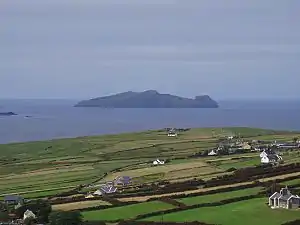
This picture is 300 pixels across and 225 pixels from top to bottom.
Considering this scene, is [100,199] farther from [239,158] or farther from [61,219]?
[239,158]

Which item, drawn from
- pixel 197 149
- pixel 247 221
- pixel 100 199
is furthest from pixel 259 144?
pixel 247 221

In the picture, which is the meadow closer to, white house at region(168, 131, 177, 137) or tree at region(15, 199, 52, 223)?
white house at region(168, 131, 177, 137)

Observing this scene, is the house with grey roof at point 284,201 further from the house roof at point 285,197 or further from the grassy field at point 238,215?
the grassy field at point 238,215

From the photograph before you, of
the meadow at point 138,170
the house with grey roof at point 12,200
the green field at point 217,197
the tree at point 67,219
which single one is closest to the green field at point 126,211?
the meadow at point 138,170

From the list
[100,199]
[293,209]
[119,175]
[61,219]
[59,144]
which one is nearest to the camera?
[61,219]

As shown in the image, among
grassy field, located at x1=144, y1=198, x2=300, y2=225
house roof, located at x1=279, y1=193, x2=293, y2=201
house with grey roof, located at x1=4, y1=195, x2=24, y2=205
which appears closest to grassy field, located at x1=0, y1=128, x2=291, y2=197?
house with grey roof, located at x1=4, y1=195, x2=24, y2=205
